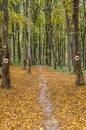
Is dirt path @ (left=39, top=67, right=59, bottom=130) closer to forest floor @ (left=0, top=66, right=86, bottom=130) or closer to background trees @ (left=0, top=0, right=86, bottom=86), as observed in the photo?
forest floor @ (left=0, top=66, right=86, bottom=130)

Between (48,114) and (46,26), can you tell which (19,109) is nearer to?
(48,114)

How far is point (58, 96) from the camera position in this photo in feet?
47.7

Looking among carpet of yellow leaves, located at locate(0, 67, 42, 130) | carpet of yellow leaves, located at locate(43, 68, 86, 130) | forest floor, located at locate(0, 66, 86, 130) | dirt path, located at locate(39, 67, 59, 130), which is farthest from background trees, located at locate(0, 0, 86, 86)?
dirt path, located at locate(39, 67, 59, 130)

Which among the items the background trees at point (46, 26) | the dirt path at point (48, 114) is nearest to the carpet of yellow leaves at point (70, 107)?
the dirt path at point (48, 114)

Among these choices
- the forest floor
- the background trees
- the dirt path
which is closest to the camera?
the dirt path

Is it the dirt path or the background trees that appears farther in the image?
the background trees

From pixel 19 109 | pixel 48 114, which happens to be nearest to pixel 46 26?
pixel 19 109

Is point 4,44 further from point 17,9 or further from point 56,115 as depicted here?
point 17,9

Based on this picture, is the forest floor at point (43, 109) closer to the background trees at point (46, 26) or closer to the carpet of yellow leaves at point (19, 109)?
the carpet of yellow leaves at point (19, 109)

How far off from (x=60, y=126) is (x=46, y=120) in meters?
0.88

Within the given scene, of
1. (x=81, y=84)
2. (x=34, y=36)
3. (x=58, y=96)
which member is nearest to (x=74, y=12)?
(x=81, y=84)

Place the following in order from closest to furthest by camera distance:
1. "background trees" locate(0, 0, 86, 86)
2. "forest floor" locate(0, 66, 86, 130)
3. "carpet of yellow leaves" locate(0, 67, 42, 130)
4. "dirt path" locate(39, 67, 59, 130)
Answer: "dirt path" locate(39, 67, 59, 130) → "forest floor" locate(0, 66, 86, 130) → "carpet of yellow leaves" locate(0, 67, 42, 130) → "background trees" locate(0, 0, 86, 86)

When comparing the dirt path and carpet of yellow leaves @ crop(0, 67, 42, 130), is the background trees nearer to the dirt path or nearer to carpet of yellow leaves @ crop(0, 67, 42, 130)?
carpet of yellow leaves @ crop(0, 67, 42, 130)

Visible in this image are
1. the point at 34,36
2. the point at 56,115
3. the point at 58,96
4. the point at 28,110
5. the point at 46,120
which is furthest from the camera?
the point at 34,36
